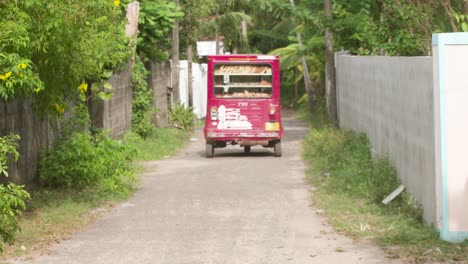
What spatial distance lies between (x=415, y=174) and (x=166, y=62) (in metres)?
21.8

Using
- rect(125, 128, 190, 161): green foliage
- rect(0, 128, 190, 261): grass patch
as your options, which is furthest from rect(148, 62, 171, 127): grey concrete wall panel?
rect(0, 128, 190, 261): grass patch

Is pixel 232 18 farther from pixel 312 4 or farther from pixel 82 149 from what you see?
pixel 82 149

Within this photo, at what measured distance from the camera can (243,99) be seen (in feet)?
80.8

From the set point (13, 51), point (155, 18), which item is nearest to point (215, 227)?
point (13, 51)

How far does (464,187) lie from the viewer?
10.9 meters

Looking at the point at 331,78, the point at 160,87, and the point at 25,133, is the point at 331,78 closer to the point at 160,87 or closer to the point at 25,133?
the point at 160,87

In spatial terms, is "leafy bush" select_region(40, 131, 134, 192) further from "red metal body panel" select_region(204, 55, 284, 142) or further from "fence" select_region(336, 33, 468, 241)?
"red metal body panel" select_region(204, 55, 284, 142)

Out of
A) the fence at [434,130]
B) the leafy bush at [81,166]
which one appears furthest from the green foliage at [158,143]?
the fence at [434,130]

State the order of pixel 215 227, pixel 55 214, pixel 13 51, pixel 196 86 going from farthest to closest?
pixel 196 86
pixel 55 214
pixel 215 227
pixel 13 51

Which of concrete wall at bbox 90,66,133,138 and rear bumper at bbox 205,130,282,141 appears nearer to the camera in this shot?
concrete wall at bbox 90,66,133,138

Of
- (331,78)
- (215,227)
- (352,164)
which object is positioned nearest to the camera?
(215,227)

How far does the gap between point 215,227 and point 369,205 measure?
2.44 m

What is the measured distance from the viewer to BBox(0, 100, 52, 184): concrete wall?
1416cm

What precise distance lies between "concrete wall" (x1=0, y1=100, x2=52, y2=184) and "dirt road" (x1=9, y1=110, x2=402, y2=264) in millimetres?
1498
